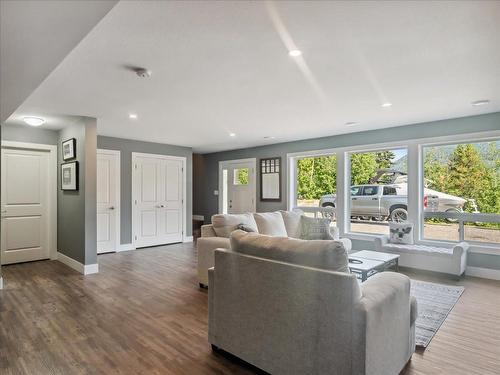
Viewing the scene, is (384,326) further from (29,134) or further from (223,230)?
(29,134)

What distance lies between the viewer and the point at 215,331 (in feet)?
7.59

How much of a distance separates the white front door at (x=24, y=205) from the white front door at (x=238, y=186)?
13.5 ft

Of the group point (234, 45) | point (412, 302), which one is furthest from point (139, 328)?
point (234, 45)

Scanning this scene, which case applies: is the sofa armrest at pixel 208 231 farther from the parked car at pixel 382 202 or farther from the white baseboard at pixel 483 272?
the white baseboard at pixel 483 272

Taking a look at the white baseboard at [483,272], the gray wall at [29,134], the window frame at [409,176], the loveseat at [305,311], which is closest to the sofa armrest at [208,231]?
the loveseat at [305,311]

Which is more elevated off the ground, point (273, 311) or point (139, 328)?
point (273, 311)

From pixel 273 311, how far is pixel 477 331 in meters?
2.12

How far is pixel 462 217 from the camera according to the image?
4738mm

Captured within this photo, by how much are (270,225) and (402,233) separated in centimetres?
221

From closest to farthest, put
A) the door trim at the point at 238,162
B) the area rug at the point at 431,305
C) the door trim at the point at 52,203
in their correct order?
the area rug at the point at 431,305
the door trim at the point at 52,203
the door trim at the point at 238,162

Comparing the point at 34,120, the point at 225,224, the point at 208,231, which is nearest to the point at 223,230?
the point at 225,224

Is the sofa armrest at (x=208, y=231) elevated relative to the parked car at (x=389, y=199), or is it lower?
lower

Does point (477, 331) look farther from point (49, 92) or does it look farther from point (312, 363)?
point (49, 92)

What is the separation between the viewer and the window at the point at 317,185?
6266 millimetres
